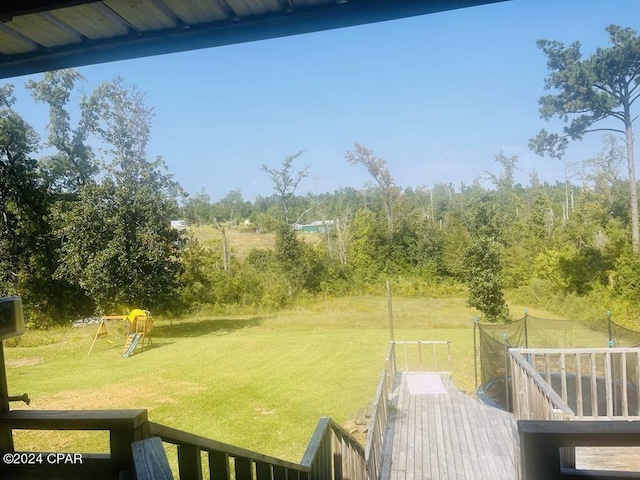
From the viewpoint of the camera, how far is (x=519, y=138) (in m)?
7.50

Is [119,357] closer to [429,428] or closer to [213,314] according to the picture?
[213,314]

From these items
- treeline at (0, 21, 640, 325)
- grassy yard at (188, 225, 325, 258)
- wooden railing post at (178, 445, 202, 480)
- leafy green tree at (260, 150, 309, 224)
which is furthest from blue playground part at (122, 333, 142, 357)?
wooden railing post at (178, 445, 202, 480)

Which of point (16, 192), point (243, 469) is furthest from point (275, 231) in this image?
point (243, 469)

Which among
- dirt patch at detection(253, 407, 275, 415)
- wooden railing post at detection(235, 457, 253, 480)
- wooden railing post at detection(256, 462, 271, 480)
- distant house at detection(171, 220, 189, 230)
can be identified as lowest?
dirt patch at detection(253, 407, 275, 415)

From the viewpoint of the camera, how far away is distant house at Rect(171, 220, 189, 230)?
739 centimetres

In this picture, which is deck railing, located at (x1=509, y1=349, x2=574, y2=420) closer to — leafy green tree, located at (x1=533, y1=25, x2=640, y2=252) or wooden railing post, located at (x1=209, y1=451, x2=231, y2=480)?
wooden railing post, located at (x1=209, y1=451, x2=231, y2=480)

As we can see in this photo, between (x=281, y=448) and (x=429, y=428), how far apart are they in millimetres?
1530

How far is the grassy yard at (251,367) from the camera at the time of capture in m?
5.15

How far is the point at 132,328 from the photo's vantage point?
6.89 meters

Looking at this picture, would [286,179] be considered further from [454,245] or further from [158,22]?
[158,22]

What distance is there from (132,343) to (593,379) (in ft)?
20.1

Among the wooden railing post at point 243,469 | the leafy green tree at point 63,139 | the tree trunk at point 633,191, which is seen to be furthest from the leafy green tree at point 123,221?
the tree trunk at point 633,191

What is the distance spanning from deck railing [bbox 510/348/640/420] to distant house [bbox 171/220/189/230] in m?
5.69

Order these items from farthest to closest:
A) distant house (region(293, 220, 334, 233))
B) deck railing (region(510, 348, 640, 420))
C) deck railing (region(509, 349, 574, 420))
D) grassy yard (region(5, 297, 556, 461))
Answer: distant house (region(293, 220, 334, 233)) < grassy yard (region(5, 297, 556, 461)) < deck railing (region(510, 348, 640, 420)) < deck railing (region(509, 349, 574, 420))
